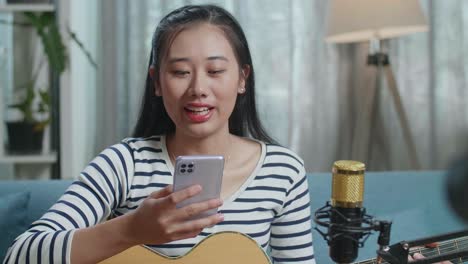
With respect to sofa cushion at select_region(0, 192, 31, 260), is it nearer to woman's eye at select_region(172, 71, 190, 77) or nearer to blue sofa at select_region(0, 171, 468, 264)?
blue sofa at select_region(0, 171, 468, 264)

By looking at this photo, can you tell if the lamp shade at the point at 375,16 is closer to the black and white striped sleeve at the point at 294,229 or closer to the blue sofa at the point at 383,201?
the blue sofa at the point at 383,201

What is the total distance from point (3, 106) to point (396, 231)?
1.55m

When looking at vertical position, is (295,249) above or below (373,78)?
below

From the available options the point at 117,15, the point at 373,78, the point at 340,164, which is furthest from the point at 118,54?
the point at 340,164

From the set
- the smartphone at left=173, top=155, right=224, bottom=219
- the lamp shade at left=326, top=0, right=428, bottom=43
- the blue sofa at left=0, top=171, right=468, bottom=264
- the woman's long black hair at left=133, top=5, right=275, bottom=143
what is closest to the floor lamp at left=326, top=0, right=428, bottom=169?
the lamp shade at left=326, top=0, right=428, bottom=43

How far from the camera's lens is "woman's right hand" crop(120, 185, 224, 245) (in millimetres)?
690

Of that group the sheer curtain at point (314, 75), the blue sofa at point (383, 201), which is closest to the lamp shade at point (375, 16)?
the sheer curtain at point (314, 75)

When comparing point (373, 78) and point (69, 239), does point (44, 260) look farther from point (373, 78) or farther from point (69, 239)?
point (373, 78)

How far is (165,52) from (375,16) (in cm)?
130

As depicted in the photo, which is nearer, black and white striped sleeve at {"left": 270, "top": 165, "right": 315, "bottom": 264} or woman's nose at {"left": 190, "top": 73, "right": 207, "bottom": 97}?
woman's nose at {"left": 190, "top": 73, "right": 207, "bottom": 97}

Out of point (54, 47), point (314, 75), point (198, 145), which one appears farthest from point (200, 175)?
point (314, 75)

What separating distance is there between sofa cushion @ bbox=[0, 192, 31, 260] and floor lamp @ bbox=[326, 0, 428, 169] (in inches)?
52.3

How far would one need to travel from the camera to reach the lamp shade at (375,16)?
212 centimetres

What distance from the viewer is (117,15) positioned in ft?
8.07
